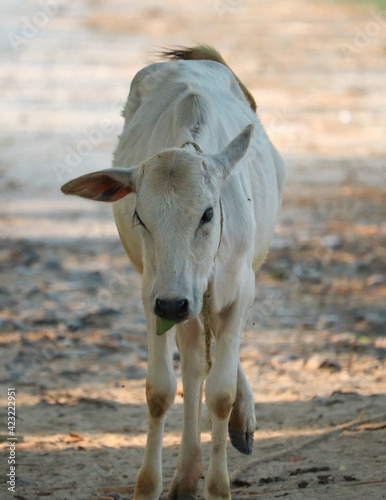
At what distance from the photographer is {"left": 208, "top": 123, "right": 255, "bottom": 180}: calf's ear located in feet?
14.3

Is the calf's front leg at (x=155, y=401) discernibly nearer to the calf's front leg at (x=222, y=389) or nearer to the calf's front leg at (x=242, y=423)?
the calf's front leg at (x=222, y=389)

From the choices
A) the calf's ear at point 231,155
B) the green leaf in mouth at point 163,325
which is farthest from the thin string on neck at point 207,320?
the green leaf in mouth at point 163,325

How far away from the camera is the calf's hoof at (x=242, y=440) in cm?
539

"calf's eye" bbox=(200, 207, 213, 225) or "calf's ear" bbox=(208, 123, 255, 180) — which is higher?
"calf's ear" bbox=(208, 123, 255, 180)

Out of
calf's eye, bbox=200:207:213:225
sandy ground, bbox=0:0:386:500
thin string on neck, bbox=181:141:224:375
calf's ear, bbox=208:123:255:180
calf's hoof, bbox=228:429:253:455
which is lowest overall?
sandy ground, bbox=0:0:386:500

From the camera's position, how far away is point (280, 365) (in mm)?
6895

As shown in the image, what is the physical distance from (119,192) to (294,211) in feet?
22.4

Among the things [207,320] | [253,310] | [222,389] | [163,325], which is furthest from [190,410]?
[253,310]

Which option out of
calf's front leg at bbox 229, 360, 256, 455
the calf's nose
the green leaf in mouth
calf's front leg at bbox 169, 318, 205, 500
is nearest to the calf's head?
the calf's nose

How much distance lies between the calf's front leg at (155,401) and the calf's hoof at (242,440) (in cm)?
68

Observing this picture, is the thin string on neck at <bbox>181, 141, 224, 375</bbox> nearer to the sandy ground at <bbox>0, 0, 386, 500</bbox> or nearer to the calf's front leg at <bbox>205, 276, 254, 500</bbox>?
the calf's front leg at <bbox>205, 276, 254, 500</bbox>

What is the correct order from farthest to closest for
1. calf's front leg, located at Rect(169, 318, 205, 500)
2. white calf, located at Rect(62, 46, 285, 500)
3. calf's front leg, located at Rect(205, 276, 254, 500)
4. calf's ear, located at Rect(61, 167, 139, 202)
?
calf's front leg, located at Rect(169, 318, 205, 500) < calf's front leg, located at Rect(205, 276, 254, 500) < calf's ear, located at Rect(61, 167, 139, 202) < white calf, located at Rect(62, 46, 285, 500)

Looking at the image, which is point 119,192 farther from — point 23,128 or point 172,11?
point 172,11

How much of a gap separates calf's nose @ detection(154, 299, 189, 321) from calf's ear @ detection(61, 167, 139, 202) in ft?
2.32
